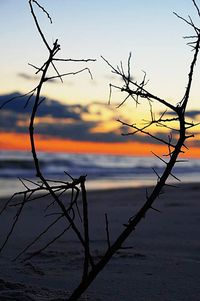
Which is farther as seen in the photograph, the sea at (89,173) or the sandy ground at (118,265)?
the sea at (89,173)

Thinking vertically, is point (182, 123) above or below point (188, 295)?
above

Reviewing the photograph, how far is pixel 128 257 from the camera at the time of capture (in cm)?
356

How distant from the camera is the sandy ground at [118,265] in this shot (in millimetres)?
2533

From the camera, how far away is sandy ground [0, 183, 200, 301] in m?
2.53

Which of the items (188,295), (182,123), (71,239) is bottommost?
(188,295)

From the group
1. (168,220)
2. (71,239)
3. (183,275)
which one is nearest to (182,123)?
(183,275)

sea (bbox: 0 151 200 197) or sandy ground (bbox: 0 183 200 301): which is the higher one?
sea (bbox: 0 151 200 197)

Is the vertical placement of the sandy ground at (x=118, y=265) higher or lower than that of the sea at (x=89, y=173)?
lower

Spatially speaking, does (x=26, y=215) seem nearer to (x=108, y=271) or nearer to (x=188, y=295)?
(x=108, y=271)

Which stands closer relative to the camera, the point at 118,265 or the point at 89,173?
the point at 118,265

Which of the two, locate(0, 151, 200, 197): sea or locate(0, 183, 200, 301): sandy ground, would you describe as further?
locate(0, 151, 200, 197): sea

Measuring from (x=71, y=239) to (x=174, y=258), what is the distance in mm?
1197

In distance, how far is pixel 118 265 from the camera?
3.28 meters

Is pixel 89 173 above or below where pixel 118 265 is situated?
above
